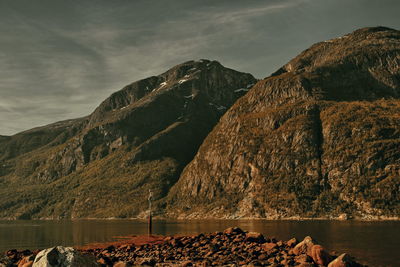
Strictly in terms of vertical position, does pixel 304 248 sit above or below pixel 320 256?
above

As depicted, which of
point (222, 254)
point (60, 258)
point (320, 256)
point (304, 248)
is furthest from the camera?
point (222, 254)

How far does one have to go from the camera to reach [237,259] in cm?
4969

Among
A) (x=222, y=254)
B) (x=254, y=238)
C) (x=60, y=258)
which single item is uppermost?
(x=60, y=258)

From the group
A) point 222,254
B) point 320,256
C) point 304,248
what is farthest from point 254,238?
point 320,256

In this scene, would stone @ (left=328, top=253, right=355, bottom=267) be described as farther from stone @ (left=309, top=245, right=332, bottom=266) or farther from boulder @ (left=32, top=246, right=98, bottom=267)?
boulder @ (left=32, top=246, right=98, bottom=267)

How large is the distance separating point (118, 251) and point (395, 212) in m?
156

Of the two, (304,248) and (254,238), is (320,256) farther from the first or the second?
(254,238)

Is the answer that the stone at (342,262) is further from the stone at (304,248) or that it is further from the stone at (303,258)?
the stone at (304,248)

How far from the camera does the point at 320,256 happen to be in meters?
A: 46.4

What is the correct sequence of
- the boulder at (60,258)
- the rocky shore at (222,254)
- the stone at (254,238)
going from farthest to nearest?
the stone at (254,238) → the rocky shore at (222,254) → the boulder at (60,258)

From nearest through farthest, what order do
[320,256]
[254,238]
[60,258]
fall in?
[60,258] < [320,256] < [254,238]

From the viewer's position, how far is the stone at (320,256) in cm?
4569

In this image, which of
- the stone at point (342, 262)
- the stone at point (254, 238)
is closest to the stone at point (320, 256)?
the stone at point (342, 262)

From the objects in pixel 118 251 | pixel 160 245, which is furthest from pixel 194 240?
pixel 118 251
